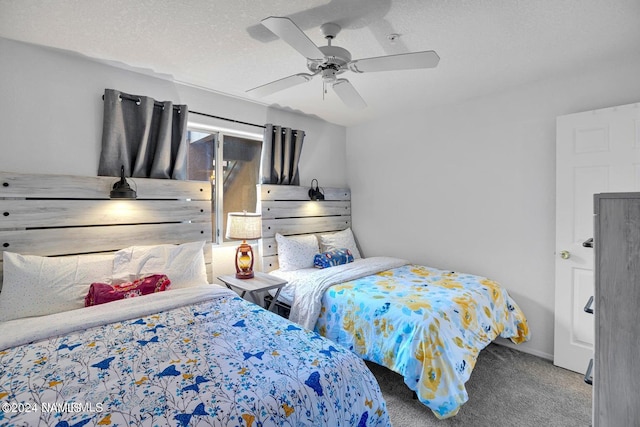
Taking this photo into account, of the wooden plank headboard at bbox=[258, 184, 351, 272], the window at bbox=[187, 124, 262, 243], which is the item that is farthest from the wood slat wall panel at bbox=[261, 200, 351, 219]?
the window at bbox=[187, 124, 262, 243]

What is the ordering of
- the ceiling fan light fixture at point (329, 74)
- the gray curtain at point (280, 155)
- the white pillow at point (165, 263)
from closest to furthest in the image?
1. the ceiling fan light fixture at point (329, 74)
2. the white pillow at point (165, 263)
3. the gray curtain at point (280, 155)

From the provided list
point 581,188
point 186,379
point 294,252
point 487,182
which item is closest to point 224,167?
point 294,252

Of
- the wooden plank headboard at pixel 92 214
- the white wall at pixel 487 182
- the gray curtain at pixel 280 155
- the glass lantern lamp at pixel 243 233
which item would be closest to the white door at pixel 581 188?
the white wall at pixel 487 182

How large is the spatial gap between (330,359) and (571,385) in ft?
6.93

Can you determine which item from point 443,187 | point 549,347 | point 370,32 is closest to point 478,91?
point 443,187

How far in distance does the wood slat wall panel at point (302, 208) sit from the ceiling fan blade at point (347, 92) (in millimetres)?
1526

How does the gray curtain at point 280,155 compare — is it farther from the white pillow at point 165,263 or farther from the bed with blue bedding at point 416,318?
the white pillow at point 165,263

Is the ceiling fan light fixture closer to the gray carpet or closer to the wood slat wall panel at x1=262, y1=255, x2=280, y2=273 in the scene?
the wood slat wall panel at x1=262, y1=255, x2=280, y2=273

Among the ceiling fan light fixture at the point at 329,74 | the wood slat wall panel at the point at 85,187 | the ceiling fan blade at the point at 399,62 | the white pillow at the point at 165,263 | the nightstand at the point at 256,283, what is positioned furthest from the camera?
the nightstand at the point at 256,283

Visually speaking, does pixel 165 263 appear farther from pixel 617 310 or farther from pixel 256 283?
pixel 617 310

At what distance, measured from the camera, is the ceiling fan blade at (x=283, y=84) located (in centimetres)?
194

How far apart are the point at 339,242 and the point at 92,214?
2460mm

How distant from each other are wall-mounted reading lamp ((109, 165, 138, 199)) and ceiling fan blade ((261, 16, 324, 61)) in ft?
5.39

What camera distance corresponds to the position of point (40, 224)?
6.82ft
